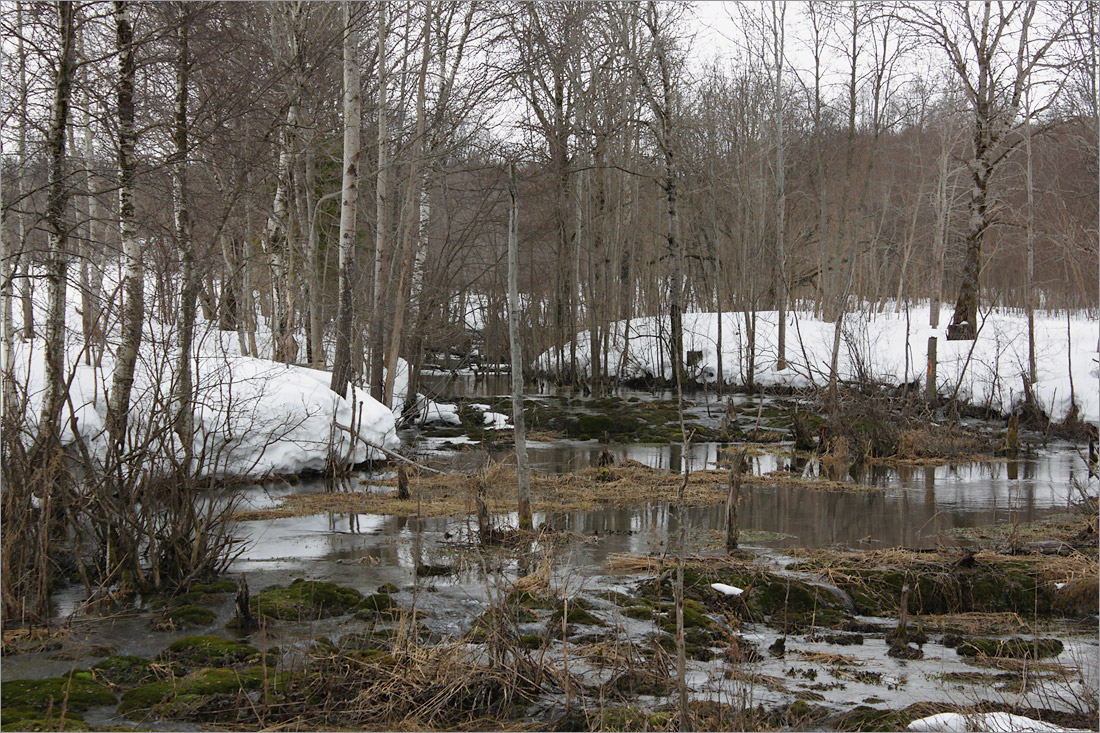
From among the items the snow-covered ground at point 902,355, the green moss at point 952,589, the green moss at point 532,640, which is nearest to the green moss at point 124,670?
the green moss at point 532,640

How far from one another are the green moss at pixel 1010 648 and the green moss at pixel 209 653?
16.9ft

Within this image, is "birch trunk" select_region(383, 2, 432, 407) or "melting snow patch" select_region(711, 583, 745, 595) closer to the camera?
"melting snow patch" select_region(711, 583, 745, 595)

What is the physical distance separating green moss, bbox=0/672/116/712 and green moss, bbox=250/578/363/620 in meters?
1.64

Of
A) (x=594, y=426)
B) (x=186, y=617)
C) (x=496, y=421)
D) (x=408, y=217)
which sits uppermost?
(x=408, y=217)

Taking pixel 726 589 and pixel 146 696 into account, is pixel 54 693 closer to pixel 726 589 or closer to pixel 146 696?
pixel 146 696

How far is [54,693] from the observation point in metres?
5.54

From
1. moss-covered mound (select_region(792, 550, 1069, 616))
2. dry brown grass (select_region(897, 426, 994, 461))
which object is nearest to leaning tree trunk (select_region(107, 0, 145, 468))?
moss-covered mound (select_region(792, 550, 1069, 616))

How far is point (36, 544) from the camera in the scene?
23.1 ft

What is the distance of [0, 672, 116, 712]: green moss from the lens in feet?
17.7

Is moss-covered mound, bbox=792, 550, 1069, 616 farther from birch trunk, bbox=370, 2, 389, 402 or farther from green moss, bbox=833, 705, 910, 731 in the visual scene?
birch trunk, bbox=370, 2, 389, 402

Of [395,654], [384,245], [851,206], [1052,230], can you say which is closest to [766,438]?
[384,245]

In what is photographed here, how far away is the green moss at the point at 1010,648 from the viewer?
6.40 m

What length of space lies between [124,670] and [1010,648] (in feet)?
20.8

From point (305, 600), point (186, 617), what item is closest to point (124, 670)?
point (186, 617)
